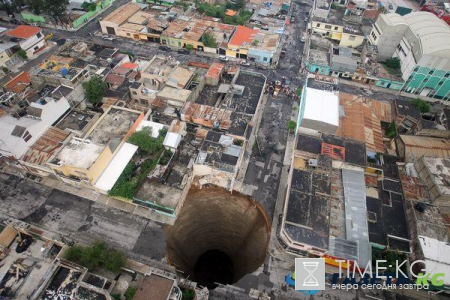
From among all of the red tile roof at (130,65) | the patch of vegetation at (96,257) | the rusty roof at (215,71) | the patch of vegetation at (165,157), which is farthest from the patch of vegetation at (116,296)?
the red tile roof at (130,65)

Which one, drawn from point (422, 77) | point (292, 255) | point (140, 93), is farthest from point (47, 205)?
point (422, 77)

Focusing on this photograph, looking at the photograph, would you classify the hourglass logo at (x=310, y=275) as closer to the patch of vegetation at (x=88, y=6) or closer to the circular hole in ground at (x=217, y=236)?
the circular hole in ground at (x=217, y=236)

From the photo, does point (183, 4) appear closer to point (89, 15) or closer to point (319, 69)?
point (89, 15)

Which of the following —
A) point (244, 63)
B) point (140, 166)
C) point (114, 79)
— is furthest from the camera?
point (244, 63)

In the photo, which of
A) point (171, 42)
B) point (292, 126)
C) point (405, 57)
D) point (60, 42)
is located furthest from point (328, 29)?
point (60, 42)

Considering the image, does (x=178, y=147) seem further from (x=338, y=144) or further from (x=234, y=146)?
(x=338, y=144)

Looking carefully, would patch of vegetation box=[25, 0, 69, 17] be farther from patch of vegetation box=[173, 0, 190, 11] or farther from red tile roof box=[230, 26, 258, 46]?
red tile roof box=[230, 26, 258, 46]
